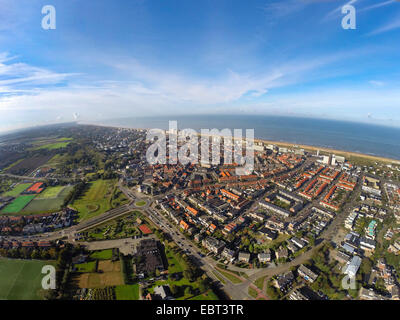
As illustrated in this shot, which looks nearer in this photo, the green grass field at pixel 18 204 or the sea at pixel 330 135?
the green grass field at pixel 18 204

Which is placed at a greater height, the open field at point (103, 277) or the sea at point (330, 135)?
the sea at point (330, 135)

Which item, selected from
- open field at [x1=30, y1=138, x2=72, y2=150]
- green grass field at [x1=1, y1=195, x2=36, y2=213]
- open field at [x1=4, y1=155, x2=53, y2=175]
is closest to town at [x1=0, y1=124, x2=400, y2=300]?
green grass field at [x1=1, y1=195, x2=36, y2=213]

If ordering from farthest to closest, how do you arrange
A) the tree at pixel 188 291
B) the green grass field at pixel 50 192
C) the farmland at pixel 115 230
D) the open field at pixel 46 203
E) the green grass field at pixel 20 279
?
the green grass field at pixel 50 192
the open field at pixel 46 203
the farmland at pixel 115 230
the green grass field at pixel 20 279
the tree at pixel 188 291

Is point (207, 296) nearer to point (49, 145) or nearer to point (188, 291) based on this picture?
point (188, 291)

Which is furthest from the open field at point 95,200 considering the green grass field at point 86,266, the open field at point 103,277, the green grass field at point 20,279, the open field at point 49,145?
the open field at point 49,145

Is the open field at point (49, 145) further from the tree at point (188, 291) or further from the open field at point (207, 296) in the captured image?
the open field at point (207, 296)

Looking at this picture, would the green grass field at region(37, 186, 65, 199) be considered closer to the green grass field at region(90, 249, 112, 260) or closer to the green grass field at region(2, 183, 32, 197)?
the green grass field at region(2, 183, 32, 197)

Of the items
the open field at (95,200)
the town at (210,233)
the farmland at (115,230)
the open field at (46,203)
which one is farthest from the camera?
the open field at (46,203)
